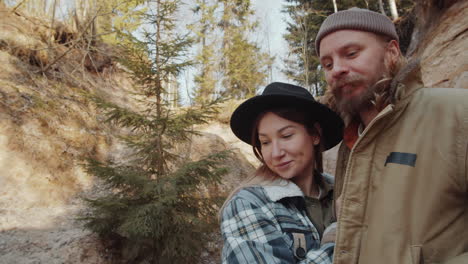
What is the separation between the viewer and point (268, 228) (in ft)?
5.26

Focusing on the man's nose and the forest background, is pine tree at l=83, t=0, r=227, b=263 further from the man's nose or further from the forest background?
the man's nose

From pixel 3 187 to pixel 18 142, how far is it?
138 cm

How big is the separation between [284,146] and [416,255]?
98 cm

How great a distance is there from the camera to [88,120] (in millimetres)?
9438

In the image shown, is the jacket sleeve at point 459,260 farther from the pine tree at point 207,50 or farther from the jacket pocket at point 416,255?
the pine tree at point 207,50

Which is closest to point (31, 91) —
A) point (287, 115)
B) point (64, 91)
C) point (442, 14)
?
point (64, 91)

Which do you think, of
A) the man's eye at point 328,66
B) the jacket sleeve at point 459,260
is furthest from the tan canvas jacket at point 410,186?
the man's eye at point 328,66

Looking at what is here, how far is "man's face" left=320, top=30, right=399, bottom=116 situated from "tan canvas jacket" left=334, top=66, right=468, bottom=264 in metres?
0.25

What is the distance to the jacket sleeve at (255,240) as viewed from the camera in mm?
1485

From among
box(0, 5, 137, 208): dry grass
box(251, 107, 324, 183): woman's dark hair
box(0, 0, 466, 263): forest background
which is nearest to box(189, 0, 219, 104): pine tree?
box(0, 0, 466, 263): forest background

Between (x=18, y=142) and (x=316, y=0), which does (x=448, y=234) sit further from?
(x=316, y=0)

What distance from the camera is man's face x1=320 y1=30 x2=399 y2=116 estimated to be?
163cm

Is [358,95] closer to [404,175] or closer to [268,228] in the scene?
[404,175]

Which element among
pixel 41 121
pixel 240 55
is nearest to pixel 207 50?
pixel 240 55
